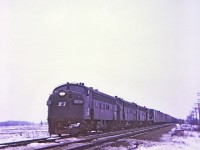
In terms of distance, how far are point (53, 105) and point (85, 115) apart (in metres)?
2.34

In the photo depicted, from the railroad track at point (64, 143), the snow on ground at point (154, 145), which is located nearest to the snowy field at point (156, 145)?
the snow on ground at point (154, 145)

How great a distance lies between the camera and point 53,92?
22.3 m

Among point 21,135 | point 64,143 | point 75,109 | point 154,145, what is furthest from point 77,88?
point 21,135

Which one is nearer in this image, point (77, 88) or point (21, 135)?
point (77, 88)

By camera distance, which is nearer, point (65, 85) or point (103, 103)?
point (65, 85)

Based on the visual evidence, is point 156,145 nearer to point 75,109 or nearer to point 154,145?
point 154,145

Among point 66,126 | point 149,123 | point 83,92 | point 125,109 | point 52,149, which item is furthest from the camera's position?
point 149,123

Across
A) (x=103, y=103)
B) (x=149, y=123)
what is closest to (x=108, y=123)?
(x=103, y=103)

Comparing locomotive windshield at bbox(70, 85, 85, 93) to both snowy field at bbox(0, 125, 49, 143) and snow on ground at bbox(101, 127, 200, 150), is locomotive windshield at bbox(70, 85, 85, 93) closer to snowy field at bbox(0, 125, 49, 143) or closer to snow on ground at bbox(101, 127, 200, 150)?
snow on ground at bbox(101, 127, 200, 150)

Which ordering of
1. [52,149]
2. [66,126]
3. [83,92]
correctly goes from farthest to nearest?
1. [83,92]
2. [66,126]
3. [52,149]

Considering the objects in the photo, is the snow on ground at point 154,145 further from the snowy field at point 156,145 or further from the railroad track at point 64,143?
the railroad track at point 64,143

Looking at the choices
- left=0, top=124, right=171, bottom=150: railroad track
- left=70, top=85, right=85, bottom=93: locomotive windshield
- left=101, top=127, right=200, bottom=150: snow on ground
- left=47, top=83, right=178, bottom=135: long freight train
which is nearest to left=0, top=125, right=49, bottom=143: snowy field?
left=47, top=83, right=178, bottom=135: long freight train

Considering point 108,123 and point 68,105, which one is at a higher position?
point 68,105

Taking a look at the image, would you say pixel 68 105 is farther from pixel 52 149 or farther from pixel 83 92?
pixel 52 149
